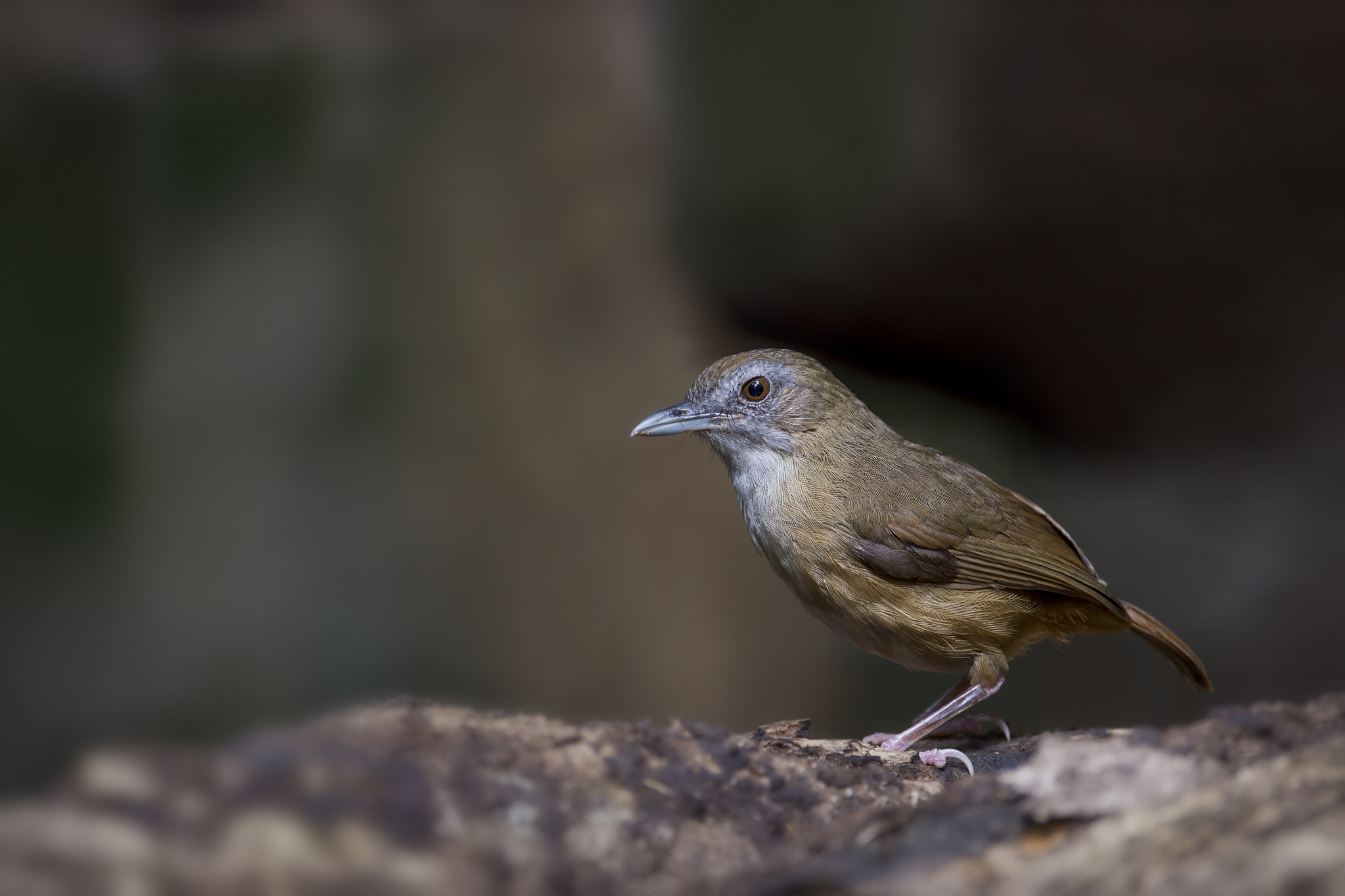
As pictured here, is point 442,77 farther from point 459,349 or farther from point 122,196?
point 122,196

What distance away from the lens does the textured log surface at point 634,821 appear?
5.25 feet

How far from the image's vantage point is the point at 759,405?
3.71 m

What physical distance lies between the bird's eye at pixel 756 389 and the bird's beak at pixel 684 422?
0.12 metres

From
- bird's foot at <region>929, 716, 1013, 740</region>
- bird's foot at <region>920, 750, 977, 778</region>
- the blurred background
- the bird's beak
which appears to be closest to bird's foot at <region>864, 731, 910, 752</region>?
bird's foot at <region>920, 750, 977, 778</region>

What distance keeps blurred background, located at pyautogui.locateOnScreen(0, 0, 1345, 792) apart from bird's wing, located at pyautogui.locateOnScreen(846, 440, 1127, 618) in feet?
6.19

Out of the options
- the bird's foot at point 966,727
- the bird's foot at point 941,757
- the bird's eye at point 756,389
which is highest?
the bird's eye at point 756,389

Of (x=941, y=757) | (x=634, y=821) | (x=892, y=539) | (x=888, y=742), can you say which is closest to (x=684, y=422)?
(x=892, y=539)

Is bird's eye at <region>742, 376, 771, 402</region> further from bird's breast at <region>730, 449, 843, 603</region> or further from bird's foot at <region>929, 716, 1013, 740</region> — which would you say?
bird's foot at <region>929, 716, 1013, 740</region>

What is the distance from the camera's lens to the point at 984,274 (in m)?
6.14

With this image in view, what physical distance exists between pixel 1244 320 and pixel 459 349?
554 cm

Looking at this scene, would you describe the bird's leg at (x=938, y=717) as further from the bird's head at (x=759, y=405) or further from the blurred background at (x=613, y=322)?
the blurred background at (x=613, y=322)

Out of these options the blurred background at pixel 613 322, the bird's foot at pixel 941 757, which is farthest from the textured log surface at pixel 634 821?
the blurred background at pixel 613 322

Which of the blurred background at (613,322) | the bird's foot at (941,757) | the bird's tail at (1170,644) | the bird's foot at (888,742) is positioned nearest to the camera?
the bird's foot at (941,757)

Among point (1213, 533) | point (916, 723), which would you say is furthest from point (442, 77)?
point (1213, 533)
